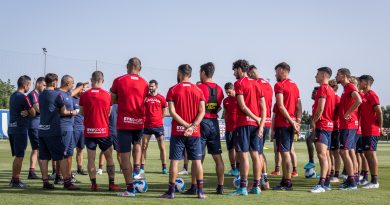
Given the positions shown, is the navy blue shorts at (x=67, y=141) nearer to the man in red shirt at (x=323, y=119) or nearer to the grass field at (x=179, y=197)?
the grass field at (x=179, y=197)

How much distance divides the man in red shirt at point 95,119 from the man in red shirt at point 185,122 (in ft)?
5.27

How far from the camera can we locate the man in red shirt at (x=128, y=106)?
9344 mm

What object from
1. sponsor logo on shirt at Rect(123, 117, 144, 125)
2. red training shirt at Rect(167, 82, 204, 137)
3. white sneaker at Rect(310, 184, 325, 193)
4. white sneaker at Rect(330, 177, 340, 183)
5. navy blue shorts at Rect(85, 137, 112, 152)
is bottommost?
white sneaker at Rect(330, 177, 340, 183)

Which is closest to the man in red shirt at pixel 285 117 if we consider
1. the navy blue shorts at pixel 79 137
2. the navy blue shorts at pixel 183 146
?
the navy blue shorts at pixel 183 146

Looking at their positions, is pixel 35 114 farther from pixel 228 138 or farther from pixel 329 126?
pixel 329 126

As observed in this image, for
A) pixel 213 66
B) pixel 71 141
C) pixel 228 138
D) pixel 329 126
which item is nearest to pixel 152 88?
pixel 228 138

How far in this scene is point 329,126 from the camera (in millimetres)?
10352

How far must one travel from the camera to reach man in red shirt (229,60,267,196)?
9.47m

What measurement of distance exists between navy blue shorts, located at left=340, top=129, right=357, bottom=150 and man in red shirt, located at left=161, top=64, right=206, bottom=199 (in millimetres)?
3507

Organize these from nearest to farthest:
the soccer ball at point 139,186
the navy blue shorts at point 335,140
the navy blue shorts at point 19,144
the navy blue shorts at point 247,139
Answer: the navy blue shorts at point 247,139 → the soccer ball at point 139,186 → the navy blue shorts at point 19,144 → the navy blue shorts at point 335,140

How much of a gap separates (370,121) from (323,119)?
5.36 ft

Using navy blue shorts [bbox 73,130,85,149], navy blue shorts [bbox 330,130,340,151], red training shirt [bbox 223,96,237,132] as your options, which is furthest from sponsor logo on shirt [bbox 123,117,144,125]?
navy blue shorts [bbox 330,130,340,151]

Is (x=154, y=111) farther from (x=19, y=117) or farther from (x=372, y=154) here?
(x=372, y=154)

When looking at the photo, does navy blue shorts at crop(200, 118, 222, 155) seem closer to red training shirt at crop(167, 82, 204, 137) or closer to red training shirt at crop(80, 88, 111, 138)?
red training shirt at crop(167, 82, 204, 137)
